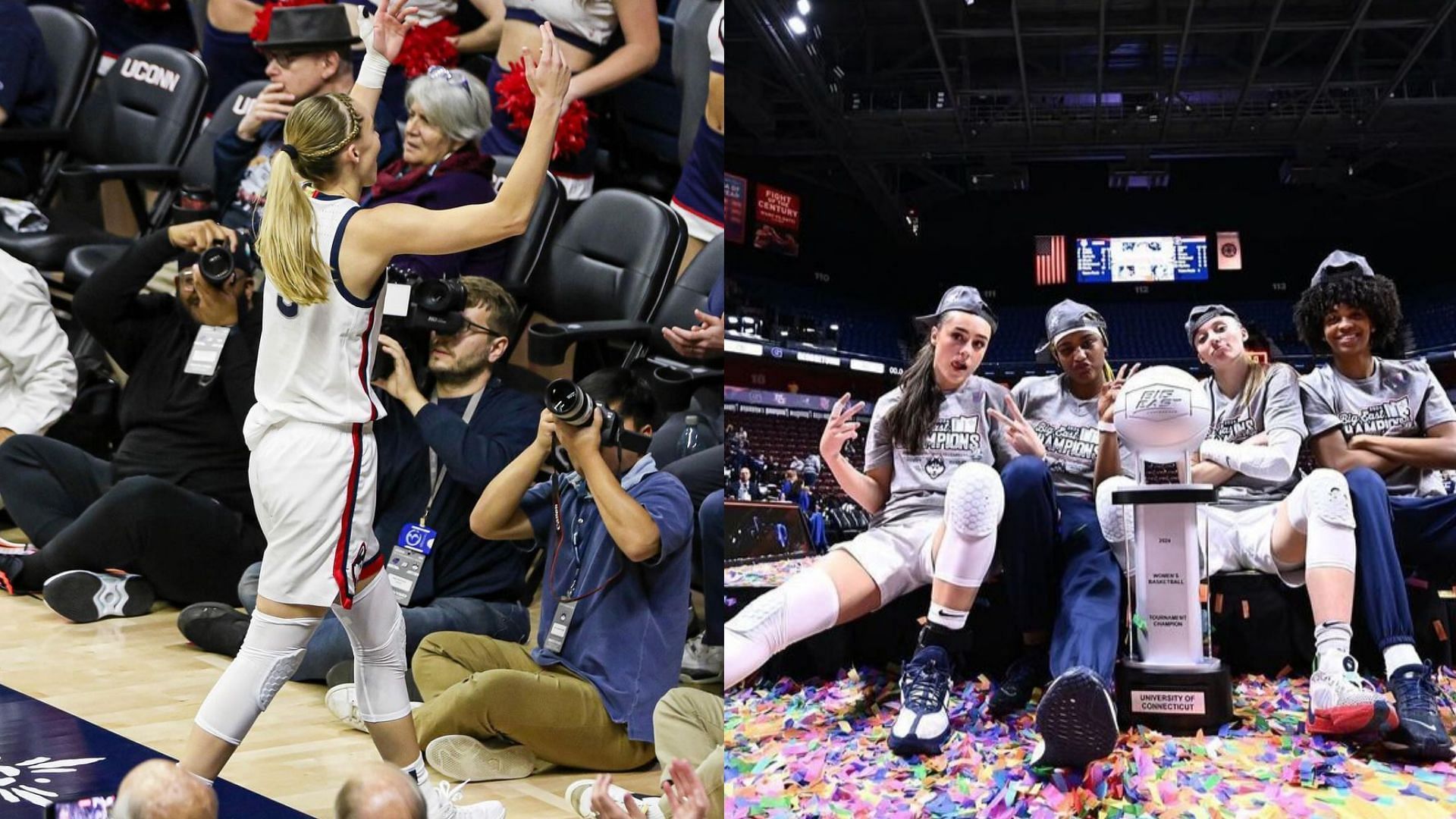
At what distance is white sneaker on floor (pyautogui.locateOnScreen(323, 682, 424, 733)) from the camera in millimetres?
3029

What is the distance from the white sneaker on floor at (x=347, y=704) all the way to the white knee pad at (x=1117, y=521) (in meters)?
1.48

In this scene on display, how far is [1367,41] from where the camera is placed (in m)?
2.55

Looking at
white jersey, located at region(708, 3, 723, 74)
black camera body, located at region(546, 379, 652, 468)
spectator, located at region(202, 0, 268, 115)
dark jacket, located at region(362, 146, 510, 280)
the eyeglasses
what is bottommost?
black camera body, located at region(546, 379, 652, 468)

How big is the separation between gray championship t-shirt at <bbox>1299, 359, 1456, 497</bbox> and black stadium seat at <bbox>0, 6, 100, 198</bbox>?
464 centimetres

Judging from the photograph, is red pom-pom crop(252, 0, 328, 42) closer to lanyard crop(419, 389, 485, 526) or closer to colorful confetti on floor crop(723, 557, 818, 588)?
lanyard crop(419, 389, 485, 526)

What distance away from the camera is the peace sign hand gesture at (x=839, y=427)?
2.70 m

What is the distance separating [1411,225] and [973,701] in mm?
1182

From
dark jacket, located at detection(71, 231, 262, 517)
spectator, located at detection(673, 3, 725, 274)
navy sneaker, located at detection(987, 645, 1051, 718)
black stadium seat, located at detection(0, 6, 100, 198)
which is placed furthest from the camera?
black stadium seat, located at detection(0, 6, 100, 198)

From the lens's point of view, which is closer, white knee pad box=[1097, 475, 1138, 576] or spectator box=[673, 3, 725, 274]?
white knee pad box=[1097, 475, 1138, 576]

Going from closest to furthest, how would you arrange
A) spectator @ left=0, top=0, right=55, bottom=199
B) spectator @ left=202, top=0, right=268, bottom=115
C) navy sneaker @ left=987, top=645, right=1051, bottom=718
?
navy sneaker @ left=987, top=645, right=1051, bottom=718
spectator @ left=202, top=0, right=268, bottom=115
spectator @ left=0, top=0, right=55, bottom=199

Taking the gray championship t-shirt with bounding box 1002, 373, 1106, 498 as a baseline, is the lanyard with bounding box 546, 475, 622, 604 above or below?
below

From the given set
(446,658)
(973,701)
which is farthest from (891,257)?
(446,658)

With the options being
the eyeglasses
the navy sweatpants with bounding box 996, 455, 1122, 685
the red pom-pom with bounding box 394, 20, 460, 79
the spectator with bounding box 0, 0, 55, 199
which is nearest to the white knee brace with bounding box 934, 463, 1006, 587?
the navy sweatpants with bounding box 996, 455, 1122, 685

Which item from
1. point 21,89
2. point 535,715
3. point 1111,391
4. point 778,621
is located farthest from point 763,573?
point 21,89
